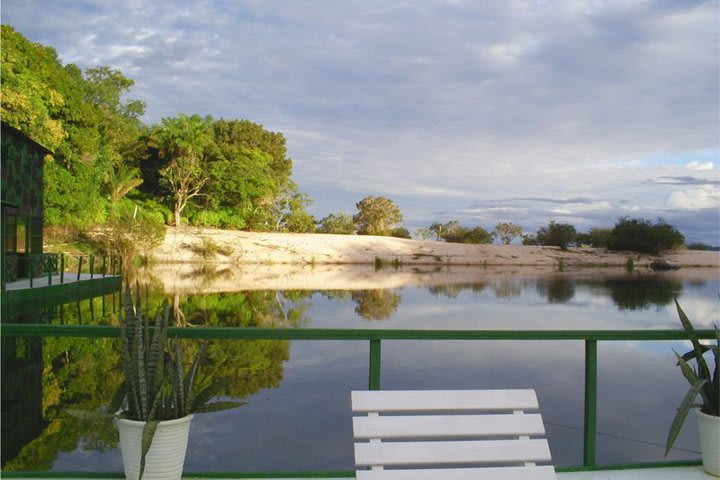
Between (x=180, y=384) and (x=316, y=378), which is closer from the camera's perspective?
(x=180, y=384)

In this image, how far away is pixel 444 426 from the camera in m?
2.54

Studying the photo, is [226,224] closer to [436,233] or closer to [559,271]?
[436,233]

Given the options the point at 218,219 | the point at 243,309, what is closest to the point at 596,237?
the point at 218,219

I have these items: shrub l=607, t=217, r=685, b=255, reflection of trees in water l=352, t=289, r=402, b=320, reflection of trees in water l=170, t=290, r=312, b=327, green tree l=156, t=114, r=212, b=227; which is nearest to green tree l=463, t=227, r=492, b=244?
shrub l=607, t=217, r=685, b=255

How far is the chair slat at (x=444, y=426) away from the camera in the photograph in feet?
8.18

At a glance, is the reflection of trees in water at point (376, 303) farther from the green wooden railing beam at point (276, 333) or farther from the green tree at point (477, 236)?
the green tree at point (477, 236)

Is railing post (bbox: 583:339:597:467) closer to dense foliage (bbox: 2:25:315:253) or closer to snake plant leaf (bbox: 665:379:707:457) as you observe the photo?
snake plant leaf (bbox: 665:379:707:457)

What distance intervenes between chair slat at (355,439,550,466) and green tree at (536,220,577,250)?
36841 millimetres

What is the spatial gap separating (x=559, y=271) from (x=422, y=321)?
79.9 ft

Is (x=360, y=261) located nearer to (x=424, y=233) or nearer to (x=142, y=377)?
(x=424, y=233)

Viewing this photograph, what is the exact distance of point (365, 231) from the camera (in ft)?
129

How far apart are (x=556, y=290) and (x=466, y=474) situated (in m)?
21.4

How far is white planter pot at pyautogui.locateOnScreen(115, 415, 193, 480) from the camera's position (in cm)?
256

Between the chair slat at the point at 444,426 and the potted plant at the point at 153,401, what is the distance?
2.19ft
